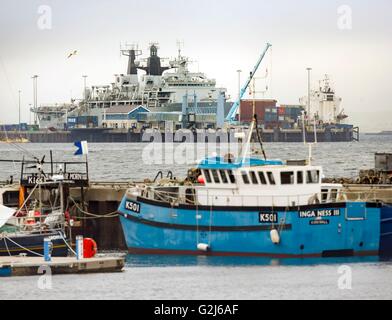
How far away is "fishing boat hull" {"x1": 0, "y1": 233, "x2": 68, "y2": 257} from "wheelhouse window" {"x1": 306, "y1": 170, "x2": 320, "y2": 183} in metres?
9.32

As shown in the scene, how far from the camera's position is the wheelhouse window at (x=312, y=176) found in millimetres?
43188

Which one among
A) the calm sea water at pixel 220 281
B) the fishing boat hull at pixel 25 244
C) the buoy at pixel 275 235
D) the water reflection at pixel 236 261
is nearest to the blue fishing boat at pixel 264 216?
the buoy at pixel 275 235

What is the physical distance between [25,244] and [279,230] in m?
9.00

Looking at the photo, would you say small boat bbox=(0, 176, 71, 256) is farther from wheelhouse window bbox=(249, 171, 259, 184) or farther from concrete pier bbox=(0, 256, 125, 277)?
wheelhouse window bbox=(249, 171, 259, 184)

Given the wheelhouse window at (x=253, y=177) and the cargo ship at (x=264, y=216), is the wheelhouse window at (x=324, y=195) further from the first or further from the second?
the wheelhouse window at (x=253, y=177)

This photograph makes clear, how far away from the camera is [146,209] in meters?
44.3

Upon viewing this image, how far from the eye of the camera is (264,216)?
42.3 metres

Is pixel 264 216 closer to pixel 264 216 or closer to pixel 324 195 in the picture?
pixel 264 216

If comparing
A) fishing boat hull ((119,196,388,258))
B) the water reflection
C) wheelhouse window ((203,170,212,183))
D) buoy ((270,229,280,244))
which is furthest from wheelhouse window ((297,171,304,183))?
wheelhouse window ((203,170,212,183))

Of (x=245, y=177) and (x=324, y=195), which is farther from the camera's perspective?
(x=324, y=195)

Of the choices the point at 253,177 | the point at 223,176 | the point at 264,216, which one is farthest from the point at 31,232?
the point at 264,216

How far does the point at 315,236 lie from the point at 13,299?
40.1 feet
